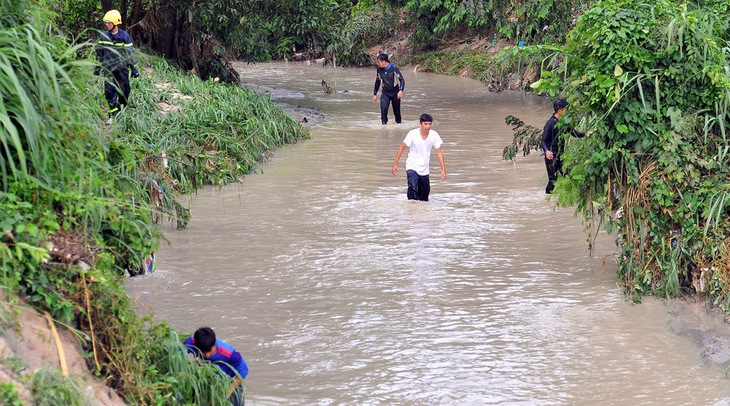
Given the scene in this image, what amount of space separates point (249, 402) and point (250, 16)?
1602cm

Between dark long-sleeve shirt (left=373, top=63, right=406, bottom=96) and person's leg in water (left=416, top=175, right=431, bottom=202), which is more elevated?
dark long-sleeve shirt (left=373, top=63, right=406, bottom=96)

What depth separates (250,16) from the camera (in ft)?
72.5

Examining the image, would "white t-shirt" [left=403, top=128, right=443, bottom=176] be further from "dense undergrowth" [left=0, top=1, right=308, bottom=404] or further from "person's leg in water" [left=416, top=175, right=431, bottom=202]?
"dense undergrowth" [left=0, top=1, right=308, bottom=404]

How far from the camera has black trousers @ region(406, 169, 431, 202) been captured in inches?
530

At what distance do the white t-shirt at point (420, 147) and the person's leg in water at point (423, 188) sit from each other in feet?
0.26

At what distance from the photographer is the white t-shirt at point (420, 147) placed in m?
13.3

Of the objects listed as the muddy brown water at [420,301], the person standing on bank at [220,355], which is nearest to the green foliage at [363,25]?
the muddy brown water at [420,301]

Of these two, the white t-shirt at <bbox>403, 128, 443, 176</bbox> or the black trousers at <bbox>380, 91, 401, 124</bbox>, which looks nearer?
the white t-shirt at <bbox>403, 128, 443, 176</bbox>

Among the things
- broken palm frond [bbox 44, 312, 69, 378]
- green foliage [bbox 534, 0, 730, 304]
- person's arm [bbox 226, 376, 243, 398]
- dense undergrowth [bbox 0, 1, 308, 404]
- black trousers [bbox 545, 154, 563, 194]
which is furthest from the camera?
black trousers [bbox 545, 154, 563, 194]

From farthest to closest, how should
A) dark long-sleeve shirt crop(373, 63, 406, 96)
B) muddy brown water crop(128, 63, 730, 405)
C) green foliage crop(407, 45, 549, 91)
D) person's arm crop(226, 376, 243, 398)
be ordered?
1. green foliage crop(407, 45, 549, 91)
2. dark long-sleeve shirt crop(373, 63, 406, 96)
3. muddy brown water crop(128, 63, 730, 405)
4. person's arm crop(226, 376, 243, 398)

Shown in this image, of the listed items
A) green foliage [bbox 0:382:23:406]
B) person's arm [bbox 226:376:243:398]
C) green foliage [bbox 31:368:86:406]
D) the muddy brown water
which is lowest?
the muddy brown water

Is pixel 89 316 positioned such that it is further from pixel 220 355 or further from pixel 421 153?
pixel 421 153

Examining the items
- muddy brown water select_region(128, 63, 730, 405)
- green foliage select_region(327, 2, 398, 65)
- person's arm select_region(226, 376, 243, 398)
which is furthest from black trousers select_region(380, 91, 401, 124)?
person's arm select_region(226, 376, 243, 398)

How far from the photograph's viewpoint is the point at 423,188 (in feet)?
44.5
